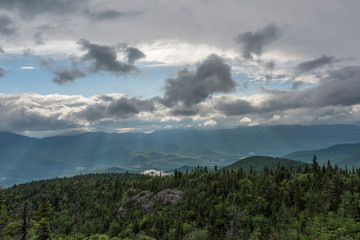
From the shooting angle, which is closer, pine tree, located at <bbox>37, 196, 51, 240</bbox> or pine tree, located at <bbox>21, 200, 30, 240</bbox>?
pine tree, located at <bbox>21, 200, 30, 240</bbox>

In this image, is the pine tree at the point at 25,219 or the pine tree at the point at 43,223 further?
the pine tree at the point at 43,223

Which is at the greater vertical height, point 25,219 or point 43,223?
point 25,219

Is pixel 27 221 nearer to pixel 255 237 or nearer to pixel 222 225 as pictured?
pixel 255 237

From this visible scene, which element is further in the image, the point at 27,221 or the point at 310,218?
the point at 310,218

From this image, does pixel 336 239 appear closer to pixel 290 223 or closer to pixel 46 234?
pixel 290 223

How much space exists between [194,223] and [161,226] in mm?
25538

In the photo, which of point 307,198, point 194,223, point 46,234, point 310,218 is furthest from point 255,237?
point 46,234

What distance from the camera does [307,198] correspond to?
593 feet

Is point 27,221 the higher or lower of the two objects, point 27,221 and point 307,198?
the higher

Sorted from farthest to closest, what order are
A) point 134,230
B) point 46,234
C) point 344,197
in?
point 134,230 < point 344,197 < point 46,234

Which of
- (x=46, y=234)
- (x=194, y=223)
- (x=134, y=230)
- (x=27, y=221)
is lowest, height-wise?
(x=134, y=230)

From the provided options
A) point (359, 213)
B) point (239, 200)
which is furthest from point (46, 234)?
point (359, 213)

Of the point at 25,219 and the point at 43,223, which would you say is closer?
the point at 25,219

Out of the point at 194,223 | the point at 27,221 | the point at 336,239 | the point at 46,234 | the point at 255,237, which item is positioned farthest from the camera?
the point at 194,223
